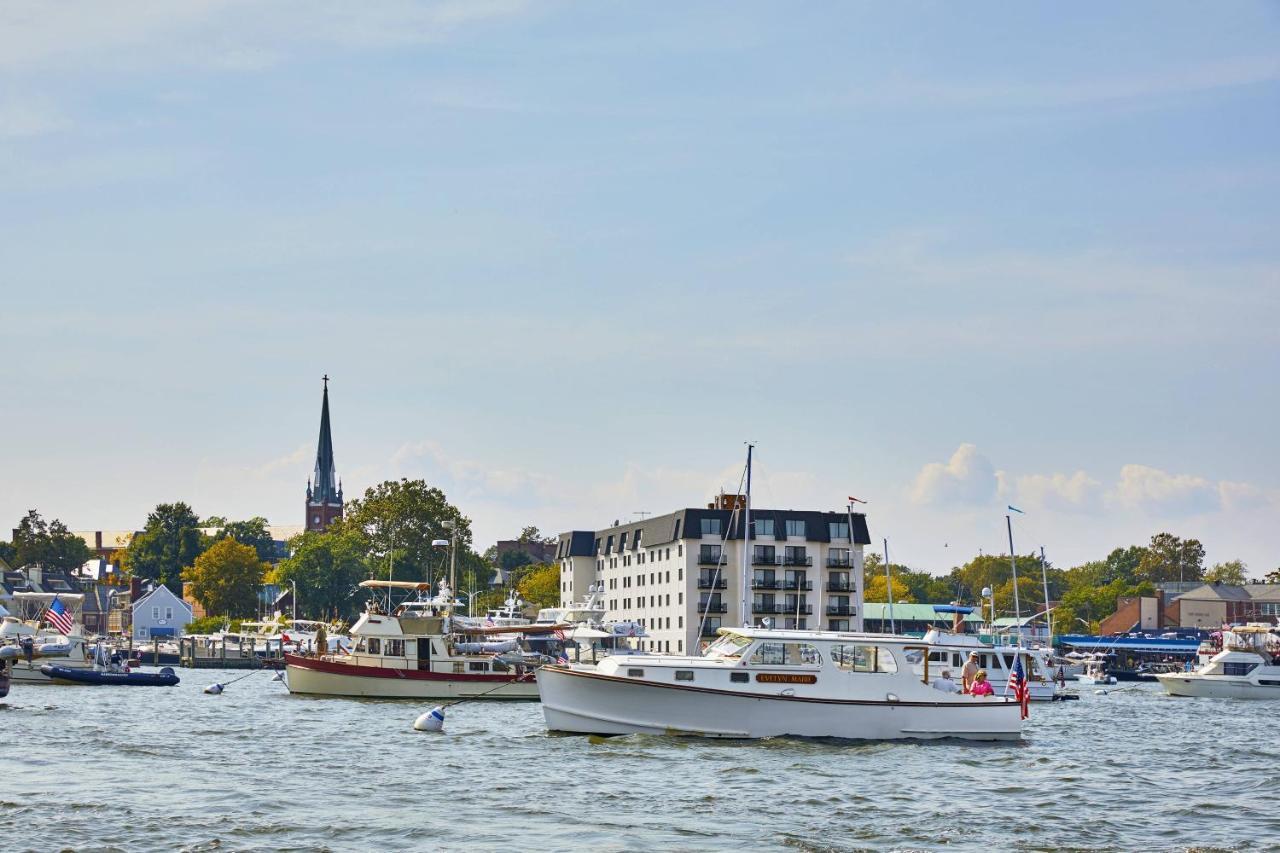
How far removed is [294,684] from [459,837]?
4903cm

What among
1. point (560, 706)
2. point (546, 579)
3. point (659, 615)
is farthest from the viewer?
point (546, 579)

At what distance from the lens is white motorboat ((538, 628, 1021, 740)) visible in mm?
44094

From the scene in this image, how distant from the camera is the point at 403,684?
71562 mm

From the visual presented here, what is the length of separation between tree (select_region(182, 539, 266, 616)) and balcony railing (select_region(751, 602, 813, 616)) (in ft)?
275

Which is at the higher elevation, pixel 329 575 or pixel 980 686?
pixel 329 575

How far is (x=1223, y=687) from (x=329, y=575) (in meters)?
106

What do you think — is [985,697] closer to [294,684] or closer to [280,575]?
[294,684]

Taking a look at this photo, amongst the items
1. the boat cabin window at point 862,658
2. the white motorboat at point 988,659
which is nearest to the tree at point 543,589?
the white motorboat at point 988,659

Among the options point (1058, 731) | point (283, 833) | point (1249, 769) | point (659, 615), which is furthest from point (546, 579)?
point (283, 833)

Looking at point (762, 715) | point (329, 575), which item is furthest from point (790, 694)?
point (329, 575)

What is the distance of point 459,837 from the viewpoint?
28.0m

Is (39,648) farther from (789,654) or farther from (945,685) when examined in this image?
(945,685)

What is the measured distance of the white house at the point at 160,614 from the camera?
19099 centimetres

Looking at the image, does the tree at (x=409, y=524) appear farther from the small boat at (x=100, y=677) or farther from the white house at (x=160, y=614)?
the small boat at (x=100, y=677)
